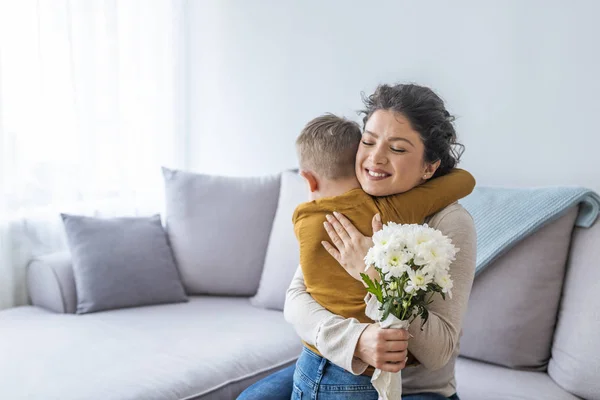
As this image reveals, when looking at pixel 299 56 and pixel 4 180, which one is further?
pixel 299 56

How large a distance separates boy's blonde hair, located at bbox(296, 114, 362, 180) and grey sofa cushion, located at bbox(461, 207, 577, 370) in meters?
0.86

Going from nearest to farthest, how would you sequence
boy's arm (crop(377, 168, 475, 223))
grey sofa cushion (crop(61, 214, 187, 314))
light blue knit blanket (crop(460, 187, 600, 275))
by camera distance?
boy's arm (crop(377, 168, 475, 223))
light blue knit blanket (crop(460, 187, 600, 275))
grey sofa cushion (crop(61, 214, 187, 314))

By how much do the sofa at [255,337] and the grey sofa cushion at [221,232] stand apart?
142 mm

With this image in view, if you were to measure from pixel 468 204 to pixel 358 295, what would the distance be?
0.98m

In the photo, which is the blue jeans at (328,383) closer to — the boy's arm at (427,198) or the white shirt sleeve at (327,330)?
Result: the white shirt sleeve at (327,330)

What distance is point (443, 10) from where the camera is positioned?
2.72 metres

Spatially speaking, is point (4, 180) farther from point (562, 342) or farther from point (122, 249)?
point (562, 342)

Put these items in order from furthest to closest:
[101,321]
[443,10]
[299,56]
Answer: [299,56], [443,10], [101,321]

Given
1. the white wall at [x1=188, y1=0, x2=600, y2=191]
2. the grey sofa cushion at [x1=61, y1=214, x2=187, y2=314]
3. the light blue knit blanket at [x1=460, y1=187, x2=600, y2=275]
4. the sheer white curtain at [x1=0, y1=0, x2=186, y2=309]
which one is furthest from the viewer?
the sheer white curtain at [x1=0, y1=0, x2=186, y2=309]

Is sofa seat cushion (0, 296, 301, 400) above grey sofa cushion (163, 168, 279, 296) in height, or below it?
below

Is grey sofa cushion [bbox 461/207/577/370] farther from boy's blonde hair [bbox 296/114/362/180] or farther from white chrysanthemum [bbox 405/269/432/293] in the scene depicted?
white chrysanthemum [bbox 405/269/432/293]

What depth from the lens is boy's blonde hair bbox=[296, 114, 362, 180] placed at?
1578 millimetres

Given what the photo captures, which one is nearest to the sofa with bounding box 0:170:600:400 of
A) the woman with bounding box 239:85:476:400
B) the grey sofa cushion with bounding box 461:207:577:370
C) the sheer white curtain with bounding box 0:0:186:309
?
the grey sofa cushion with bounding box 461:207:577:370

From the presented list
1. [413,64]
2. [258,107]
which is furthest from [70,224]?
[413,64]
